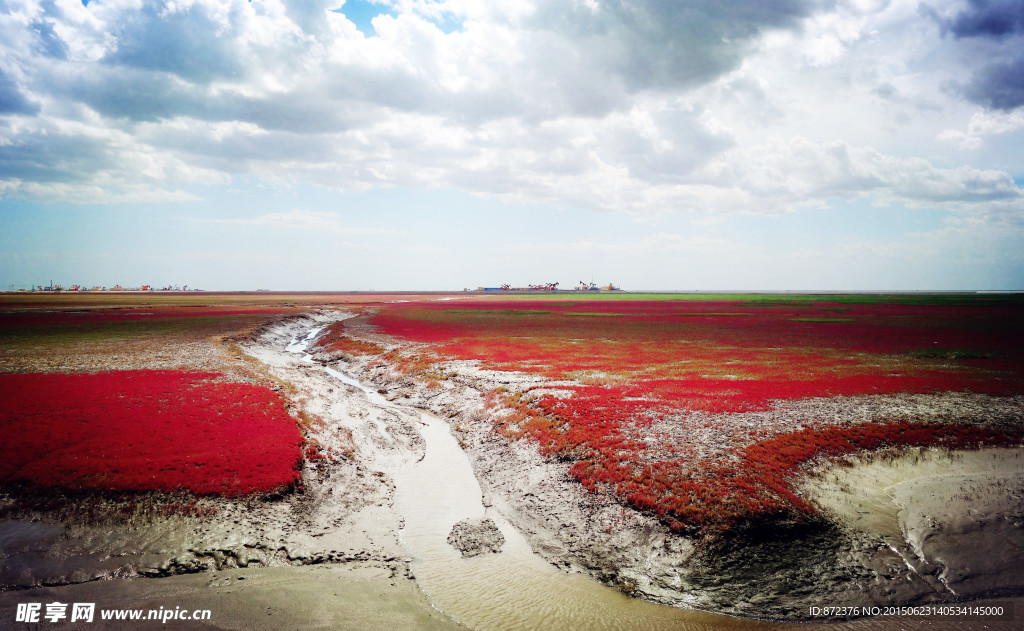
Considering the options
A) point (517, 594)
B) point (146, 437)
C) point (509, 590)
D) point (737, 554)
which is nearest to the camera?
point (517, 594)

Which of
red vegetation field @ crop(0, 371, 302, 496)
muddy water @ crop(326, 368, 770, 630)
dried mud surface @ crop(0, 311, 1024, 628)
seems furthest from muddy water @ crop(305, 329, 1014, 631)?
red vegetation field @ crop(0, 371, 302, 496)

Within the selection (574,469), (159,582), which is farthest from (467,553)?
(159,582)

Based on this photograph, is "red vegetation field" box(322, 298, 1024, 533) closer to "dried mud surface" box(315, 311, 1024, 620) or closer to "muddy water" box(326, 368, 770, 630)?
"dried mud surface" box(315, 311, 1024, 620)

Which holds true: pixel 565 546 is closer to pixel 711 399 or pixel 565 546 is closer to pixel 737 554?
pixel 737 554

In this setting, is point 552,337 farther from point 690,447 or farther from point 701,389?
point 690,447

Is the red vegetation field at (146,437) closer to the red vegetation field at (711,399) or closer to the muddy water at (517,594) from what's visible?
the muddy water at (517,594)

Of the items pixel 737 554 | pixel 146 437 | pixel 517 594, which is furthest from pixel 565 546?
pixel 146 437

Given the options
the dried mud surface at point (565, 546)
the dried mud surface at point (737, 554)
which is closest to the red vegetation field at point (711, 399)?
the dried mud surface at point (737, 554)

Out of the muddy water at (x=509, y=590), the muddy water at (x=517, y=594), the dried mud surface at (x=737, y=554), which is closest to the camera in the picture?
the muddy water at (x=517, y=594)
